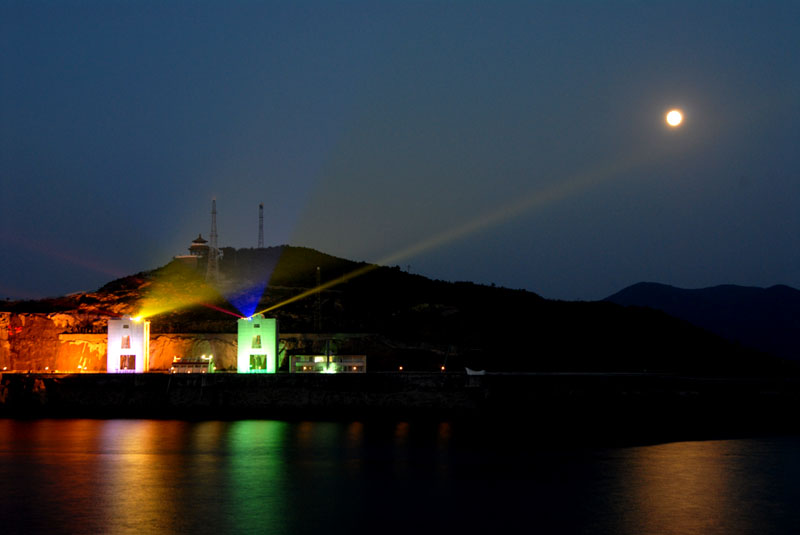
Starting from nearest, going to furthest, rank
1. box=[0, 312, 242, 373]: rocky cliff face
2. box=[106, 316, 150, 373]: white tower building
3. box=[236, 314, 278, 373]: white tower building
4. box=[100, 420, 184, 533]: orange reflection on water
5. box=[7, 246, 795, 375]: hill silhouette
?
1. box=[100, 420, 184, 533]: orange reflection on water
2. box=[236, 314, 278, 373]: white tower building
3. box=[106, 316, 150, 373]: white tower building
4. box=[0, 312, 242, 373]: rocky cliff face
5. box=[7, 246, 795, 375]: hill silhouette

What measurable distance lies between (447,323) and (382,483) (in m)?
42.1

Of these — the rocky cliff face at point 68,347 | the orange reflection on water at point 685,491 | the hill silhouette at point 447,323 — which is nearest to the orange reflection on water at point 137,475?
the rocky cliff face at point 68,347

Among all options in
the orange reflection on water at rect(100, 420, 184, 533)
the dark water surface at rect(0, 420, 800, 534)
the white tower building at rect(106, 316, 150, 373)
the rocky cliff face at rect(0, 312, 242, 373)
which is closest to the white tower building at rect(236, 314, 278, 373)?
the rocky cliff face at rect(0, 312, 242, 373)

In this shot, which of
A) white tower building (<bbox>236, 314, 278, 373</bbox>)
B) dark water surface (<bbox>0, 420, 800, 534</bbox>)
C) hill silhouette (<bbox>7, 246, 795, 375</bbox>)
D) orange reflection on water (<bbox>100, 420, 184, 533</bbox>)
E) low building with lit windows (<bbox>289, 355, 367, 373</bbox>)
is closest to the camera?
dark water surface (<bbox>0, 420, 800, 534</bbox>)

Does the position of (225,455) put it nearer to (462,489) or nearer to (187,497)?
(187,497)

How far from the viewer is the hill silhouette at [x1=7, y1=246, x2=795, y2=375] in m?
69.4

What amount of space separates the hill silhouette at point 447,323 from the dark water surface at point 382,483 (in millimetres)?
20514

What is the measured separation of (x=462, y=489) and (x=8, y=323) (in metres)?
48.4

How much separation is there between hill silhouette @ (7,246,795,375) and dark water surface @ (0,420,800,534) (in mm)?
20514

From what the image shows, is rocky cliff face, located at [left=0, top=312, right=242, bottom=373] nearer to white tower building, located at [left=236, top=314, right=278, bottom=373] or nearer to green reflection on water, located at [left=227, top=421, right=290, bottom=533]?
white tower building, located at [left=236, top=314, right=278, bottom=373]

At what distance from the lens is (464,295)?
9156 centimetres

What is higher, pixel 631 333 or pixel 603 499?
pixel 631 333

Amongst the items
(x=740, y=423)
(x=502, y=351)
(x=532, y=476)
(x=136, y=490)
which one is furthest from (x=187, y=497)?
(x=502, y=351)

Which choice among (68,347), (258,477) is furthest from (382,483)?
(68,347)
